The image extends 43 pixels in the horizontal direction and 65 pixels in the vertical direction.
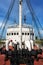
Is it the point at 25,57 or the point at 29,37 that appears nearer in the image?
the point at 25,57

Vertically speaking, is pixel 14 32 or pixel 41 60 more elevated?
pixel 14 32

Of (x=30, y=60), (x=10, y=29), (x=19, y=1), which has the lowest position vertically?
(x=30, y=60)

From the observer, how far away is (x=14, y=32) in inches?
1666

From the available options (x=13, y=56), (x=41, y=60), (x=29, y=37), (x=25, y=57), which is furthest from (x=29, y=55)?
(x=29, y=37)

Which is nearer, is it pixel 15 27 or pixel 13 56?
pixel 13 56

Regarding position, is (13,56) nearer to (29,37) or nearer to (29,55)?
(29,55)

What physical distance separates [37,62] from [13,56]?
637 centimetres

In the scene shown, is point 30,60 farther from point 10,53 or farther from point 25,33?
point 25,33

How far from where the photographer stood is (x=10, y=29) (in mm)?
43688

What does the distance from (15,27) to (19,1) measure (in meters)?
22.5

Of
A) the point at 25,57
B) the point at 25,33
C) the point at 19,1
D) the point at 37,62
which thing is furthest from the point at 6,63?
the point at 25,33

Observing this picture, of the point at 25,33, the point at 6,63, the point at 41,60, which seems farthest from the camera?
the point at 25,33

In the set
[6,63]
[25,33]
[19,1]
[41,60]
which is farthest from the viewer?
[25,33]

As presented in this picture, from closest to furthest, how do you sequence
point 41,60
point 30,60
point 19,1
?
point 30,60
point 19,1
point 41,60
